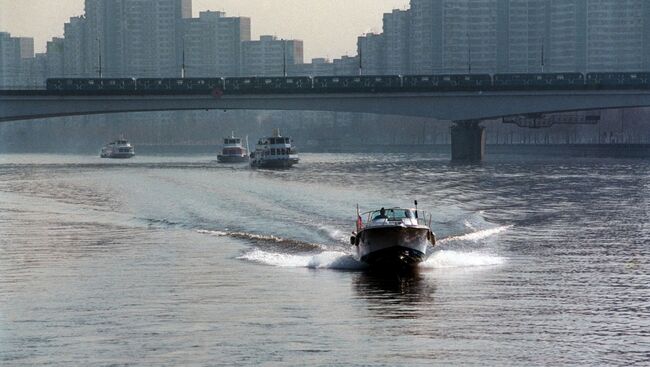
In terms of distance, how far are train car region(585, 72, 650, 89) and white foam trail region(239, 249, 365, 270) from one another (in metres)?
110

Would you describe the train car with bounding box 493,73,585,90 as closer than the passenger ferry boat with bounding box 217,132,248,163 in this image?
Yes

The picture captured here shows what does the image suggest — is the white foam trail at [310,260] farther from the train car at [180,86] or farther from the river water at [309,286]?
the train car at [180,86]

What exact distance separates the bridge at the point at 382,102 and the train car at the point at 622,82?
0.62 meters

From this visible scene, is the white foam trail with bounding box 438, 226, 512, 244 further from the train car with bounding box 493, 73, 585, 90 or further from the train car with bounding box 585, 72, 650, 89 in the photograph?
the train car with bounding box 493, 73, 585, 90

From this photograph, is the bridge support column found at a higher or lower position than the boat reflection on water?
higher

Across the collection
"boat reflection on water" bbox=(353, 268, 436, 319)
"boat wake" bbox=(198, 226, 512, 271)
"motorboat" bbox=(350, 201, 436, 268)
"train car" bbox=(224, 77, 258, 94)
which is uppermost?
"train car" bbox=(224, 77, 258, 94)

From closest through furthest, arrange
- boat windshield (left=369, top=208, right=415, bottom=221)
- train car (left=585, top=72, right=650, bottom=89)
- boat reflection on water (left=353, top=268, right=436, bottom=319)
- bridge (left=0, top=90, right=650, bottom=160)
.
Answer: boat reflection on water (left=353, top=268, right=436, bottom=319) → boat windshield (left=369, top=208, right=415, bottom=221) → train car (left=585, top=72, right=650, bottom=89) → bridge (left=0, top=90, right=650, bottom=160)

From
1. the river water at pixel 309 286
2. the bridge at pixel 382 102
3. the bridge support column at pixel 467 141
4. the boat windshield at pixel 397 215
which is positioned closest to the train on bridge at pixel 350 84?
the bridge at pixel 382 102

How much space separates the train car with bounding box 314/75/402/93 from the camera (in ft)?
531

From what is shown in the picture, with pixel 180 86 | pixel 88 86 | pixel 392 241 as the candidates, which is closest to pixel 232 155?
pixel 180 86

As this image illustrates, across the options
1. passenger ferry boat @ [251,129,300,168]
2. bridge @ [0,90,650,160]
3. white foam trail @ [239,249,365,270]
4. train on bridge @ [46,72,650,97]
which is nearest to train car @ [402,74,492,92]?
train on bridge @ [46,72,650,97]

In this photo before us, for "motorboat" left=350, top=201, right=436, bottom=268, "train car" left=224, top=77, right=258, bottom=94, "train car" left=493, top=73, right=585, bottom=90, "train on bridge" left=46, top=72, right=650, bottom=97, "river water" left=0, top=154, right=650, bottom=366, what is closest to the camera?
"river water" left=0, top=154, right=650, bottom=366

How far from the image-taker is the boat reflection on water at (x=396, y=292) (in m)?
39.4

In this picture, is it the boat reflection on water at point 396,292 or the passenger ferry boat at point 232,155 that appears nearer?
the boat reflection on water at point 396,292
